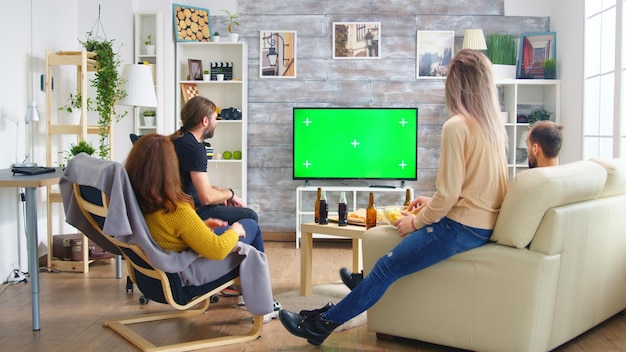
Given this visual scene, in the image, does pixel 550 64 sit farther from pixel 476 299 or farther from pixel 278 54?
pixel 476 299

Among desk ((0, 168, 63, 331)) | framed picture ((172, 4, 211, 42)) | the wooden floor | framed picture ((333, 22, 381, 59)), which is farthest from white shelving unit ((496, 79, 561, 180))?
desk ((0, 168, 63, 331))

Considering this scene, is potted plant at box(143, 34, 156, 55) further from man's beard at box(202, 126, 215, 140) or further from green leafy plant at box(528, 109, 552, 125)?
green leafy plant at box(528, 109, 552, 125)

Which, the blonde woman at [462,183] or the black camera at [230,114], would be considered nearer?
the blonde woman at [462,183]

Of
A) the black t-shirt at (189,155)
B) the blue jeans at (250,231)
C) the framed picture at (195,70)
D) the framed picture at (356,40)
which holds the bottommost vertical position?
the blue jeans at (250,231)

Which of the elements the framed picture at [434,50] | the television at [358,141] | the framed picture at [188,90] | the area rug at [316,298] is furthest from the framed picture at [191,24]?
the area rug at [316,298]

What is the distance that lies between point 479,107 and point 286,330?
152 centimetres

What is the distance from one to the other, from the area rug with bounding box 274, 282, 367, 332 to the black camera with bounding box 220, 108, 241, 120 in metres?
2.43

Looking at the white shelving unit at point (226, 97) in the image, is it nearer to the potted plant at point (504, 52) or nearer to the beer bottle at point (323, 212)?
the potted plant at point (504, 52)

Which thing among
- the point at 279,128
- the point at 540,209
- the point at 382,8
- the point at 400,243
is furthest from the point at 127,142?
the point at 540,209

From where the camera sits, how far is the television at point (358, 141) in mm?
6941

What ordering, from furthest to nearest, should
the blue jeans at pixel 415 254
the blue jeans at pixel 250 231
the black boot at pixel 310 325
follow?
1. the blue jeans at pixel 250 231
2. the black boot at pixel 310 325
3. the blue jeans at pixel 415 254

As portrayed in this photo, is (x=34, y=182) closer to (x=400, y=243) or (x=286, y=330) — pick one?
(x=286, y=330)

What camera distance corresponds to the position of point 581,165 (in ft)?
11.6

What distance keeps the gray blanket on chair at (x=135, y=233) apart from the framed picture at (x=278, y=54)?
364 centimetres
